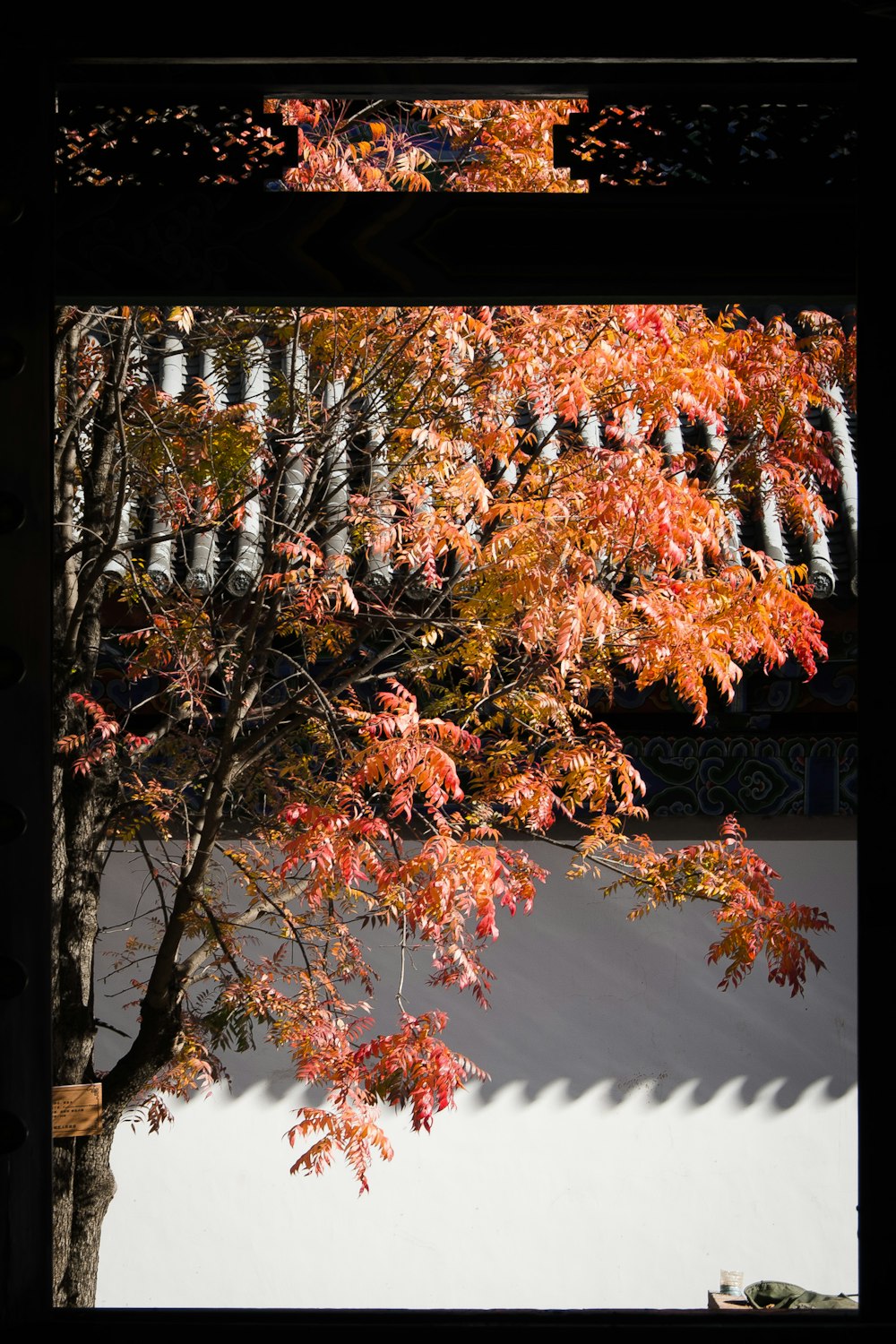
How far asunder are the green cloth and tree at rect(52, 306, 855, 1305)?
1.32m

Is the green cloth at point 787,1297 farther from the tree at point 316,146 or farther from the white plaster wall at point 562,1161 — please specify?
the tree at point 316,146

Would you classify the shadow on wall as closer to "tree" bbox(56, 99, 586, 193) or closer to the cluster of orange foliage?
the cluster of orange foliage

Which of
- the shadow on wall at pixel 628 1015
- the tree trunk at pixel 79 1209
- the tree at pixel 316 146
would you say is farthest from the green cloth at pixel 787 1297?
the tree at pixel 316 146

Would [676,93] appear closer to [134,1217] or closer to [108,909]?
[108,909]

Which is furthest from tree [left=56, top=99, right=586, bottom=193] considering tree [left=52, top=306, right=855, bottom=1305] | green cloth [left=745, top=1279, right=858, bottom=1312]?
green cloth [left=745, top=1279, right=858, bottom=1312]

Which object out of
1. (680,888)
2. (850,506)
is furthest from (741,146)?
(850,506)

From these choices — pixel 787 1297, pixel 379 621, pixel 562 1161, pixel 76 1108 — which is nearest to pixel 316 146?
pixel 379 621

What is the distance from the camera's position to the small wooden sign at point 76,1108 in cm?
381

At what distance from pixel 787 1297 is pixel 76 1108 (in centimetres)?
260

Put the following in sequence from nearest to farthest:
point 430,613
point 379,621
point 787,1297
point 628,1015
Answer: point 430,613 → point 379,621 → point 787,1297 → point 628,1015

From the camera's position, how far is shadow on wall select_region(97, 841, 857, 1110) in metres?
5.06

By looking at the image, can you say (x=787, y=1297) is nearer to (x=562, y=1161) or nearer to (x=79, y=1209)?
(x=562, y=1161)

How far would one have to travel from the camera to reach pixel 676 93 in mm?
1637

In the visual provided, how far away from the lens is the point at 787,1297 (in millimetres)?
4523
